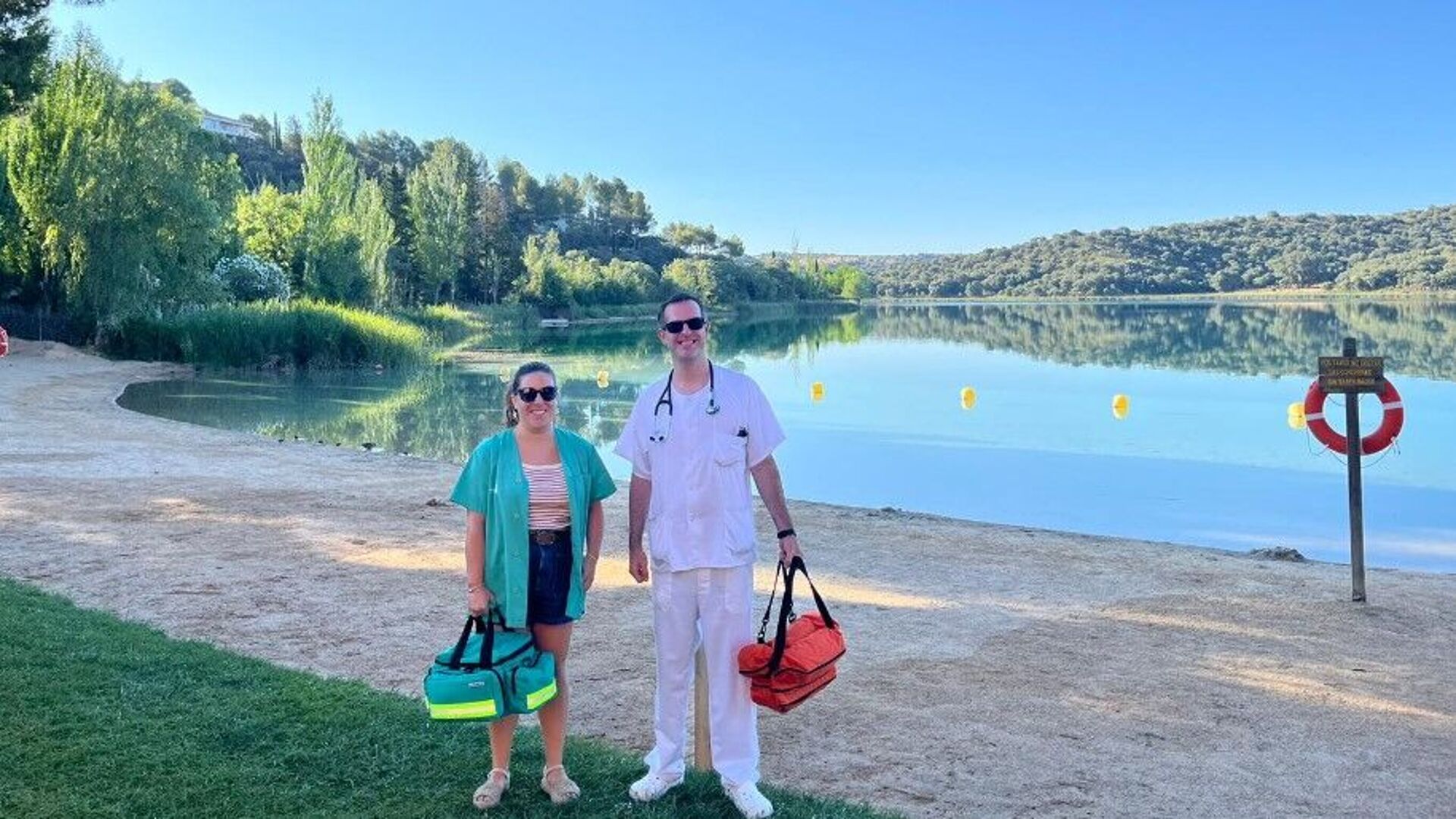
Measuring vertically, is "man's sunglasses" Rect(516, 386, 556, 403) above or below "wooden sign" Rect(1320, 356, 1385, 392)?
above

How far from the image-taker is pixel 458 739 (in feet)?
13.4

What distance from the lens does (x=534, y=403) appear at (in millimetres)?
3447

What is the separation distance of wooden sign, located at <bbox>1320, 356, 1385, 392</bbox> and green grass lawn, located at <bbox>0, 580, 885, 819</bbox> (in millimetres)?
4974

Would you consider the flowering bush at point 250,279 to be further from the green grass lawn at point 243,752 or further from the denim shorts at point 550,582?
the denim shorts at point 550,582

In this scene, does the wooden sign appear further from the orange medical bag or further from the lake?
the orange medical bag

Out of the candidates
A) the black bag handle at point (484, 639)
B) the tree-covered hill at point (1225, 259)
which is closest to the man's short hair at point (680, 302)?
the black bag handle at point (484, 639)

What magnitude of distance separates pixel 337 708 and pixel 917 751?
86.3 inches

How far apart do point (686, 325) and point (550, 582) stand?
87cm

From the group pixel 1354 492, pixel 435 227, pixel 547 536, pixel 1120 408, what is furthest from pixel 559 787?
pixel 435 227

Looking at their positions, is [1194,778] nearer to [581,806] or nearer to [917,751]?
[917,751]

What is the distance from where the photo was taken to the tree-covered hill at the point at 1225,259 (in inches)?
2995

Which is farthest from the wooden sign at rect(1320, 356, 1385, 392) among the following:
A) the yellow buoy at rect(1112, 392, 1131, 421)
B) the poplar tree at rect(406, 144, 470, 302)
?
the poplar tree at rect(406, 144, 470, 302)

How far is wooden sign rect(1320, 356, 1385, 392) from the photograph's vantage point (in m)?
6.98

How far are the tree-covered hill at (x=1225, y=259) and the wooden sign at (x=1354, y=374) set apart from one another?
2814 inches
